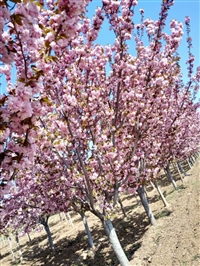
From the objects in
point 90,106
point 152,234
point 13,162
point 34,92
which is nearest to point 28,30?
point 34,92

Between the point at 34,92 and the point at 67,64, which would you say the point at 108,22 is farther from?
the point at 34,92

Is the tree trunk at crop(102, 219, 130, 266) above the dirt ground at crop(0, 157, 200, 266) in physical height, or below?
above

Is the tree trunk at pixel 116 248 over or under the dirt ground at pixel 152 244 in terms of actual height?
over

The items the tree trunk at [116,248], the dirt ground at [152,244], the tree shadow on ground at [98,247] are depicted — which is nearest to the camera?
the tree trunk at [116,248]

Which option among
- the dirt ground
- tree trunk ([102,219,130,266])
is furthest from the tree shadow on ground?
tree trunk ([102,219,130,266])

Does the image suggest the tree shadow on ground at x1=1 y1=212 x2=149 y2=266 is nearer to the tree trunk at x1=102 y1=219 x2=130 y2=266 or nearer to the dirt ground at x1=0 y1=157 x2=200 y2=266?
the dirt ground at x1=0 y1=157 x2=200 y2=266

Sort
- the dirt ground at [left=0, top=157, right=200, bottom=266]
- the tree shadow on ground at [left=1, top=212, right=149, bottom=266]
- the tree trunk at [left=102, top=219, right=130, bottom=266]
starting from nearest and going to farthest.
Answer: the tree trunk at [left=102, top=219, right=130, bottom=266] → the dirt ground at [left=0, top=157, right=200, bottom=266] → the tree shadow on ground at [left=1, top=212, right=149, bottom=266]

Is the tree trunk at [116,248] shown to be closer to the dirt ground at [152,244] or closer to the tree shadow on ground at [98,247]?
the dirt ground at [152,244]

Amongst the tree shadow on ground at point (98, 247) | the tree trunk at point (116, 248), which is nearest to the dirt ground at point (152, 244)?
the tree shadow on ground at point (98, 247)

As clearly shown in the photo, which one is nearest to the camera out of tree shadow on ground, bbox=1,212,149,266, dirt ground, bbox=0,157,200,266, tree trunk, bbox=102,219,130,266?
tree trunk, bbox=102,219,130,266

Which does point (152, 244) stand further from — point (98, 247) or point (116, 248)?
point (98, 247)

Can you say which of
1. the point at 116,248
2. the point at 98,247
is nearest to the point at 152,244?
the point at 116,248

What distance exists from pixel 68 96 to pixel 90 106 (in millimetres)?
1237

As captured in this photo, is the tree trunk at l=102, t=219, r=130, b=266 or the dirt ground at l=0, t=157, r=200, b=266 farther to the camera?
the dirt ground at l=0, t=157, r=200, b=266
